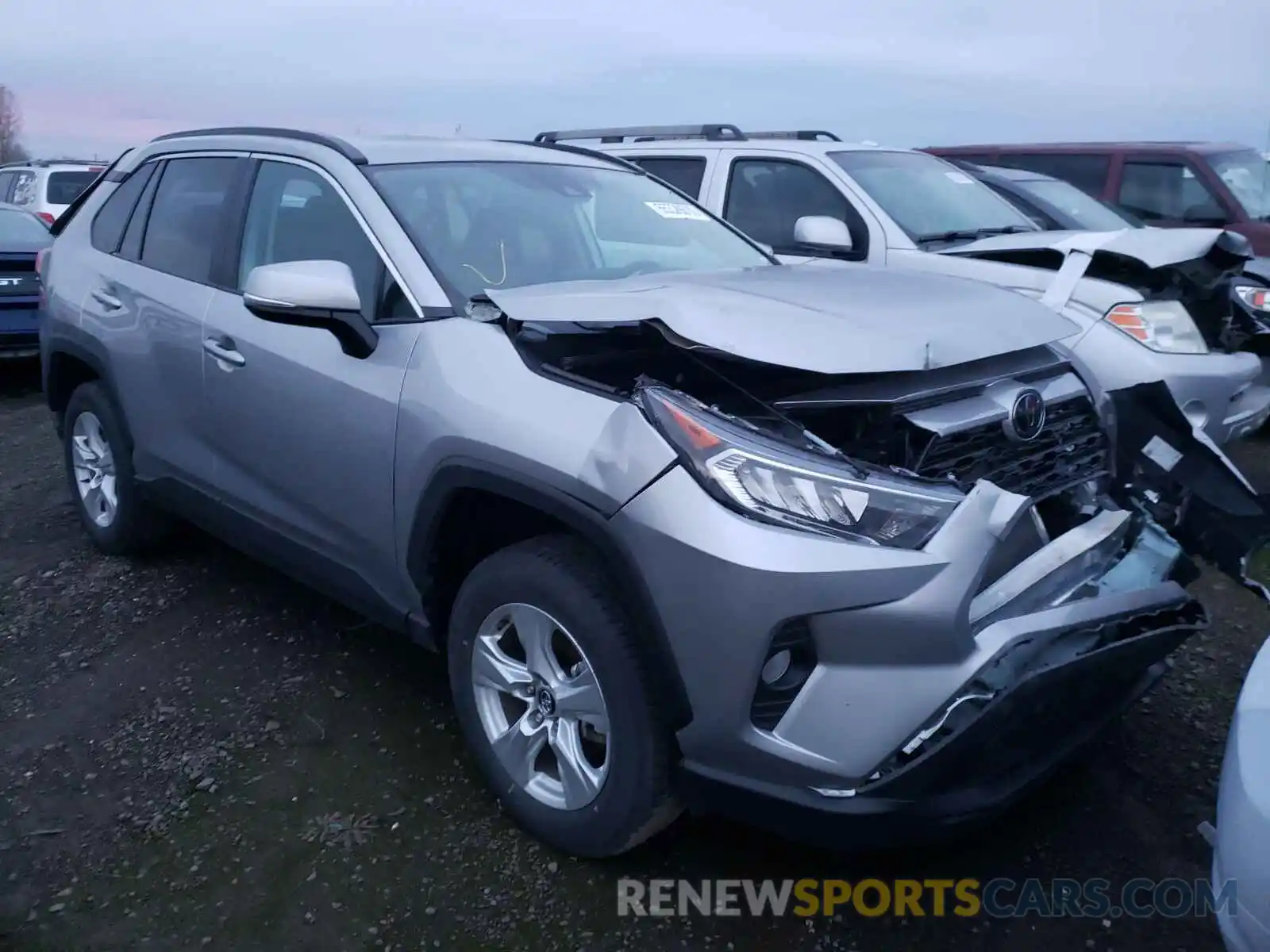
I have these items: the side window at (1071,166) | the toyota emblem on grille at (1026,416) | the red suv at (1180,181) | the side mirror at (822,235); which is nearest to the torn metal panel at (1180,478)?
the toyota emblem on grille at (1026,416)

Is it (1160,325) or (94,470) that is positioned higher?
(1160,325)

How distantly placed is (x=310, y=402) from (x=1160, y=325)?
3.95m

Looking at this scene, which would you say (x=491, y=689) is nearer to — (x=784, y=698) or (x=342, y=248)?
(x=784, y=698)

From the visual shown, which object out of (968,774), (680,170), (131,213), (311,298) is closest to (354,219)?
(311,298)

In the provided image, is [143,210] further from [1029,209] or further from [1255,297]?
[1255,297]

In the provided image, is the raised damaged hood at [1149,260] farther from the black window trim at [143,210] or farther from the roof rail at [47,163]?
the roof rail at [47,163]

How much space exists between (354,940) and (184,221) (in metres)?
2.85

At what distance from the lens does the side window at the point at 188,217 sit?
405cm

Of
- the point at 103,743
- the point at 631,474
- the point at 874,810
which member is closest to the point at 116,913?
the point at 103,743

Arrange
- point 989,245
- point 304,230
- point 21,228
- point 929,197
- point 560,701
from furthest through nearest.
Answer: point 21,228, point 929,197, point 989,245, point 304,230, point 560,701

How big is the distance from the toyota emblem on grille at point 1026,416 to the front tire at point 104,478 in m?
3.47

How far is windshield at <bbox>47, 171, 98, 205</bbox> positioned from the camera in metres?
13.3

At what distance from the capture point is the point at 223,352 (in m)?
3.73

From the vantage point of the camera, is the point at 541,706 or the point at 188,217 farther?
the point at 188,217
